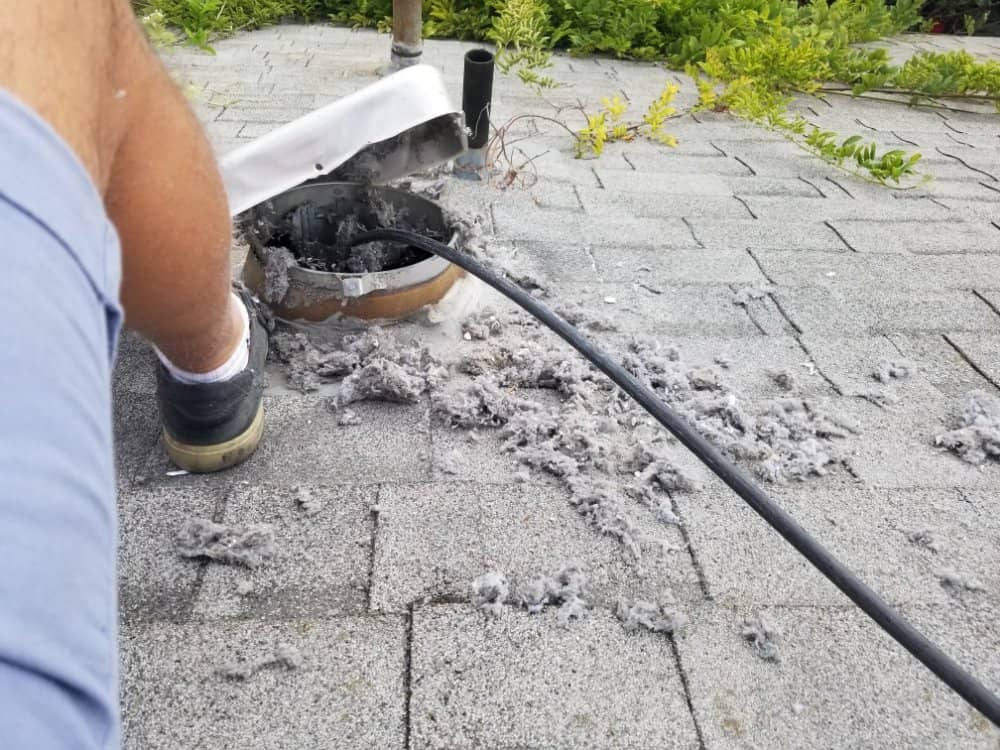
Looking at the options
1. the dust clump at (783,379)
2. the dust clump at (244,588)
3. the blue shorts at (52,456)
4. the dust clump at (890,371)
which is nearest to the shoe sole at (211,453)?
the dust clump at (244,588)

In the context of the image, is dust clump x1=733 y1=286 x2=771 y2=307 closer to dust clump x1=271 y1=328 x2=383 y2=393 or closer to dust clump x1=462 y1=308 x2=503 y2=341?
dust clump x1=462 y1=308 x2=503 y2=341

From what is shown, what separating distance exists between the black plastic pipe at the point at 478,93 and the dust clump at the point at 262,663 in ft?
5.84

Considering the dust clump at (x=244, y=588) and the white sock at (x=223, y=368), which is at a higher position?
the white sock at (x=223, y=368)

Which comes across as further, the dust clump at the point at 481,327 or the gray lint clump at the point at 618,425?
the dust clump at the point at 481,327

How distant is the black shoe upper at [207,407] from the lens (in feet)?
4.18

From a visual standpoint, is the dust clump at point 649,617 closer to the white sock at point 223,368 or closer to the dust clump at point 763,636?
the dust clump at point 763,636

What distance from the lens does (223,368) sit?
51.4 inches

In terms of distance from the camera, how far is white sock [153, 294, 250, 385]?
4.17 ft

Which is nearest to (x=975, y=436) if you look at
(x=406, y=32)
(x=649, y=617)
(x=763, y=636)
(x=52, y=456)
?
(x=763, y=636)

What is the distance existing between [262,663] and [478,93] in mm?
1900

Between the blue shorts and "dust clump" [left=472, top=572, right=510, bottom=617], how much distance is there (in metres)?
0.71

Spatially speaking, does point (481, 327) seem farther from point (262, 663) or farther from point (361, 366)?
point (262, 663)

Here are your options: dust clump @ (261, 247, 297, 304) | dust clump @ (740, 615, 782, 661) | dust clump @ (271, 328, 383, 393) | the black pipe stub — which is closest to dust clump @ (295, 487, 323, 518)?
dust clump @ (271, 328, 383, 393)

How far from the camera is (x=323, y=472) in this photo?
136 cm
